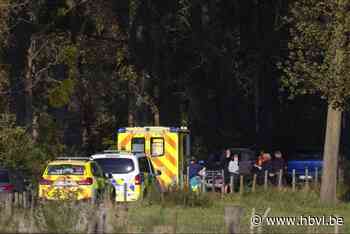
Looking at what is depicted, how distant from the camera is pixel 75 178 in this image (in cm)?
2978

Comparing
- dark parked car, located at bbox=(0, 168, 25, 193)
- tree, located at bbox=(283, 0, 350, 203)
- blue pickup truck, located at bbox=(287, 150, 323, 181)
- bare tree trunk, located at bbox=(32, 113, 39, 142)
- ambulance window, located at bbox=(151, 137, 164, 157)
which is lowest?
blue pickup truck, located at bbox=(287, 150, 323, 181)

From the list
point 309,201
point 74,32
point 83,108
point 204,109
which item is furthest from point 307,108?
point 309,201

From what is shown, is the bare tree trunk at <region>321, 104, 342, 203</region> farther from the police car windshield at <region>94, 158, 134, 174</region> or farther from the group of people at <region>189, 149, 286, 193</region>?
the police car windshield at <region>94, 158, 134, 174</region>

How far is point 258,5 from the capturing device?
54.1 metres

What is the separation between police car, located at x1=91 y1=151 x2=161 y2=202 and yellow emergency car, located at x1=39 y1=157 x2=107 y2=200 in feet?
4.03

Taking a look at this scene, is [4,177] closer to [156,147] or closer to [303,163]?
[156,147]

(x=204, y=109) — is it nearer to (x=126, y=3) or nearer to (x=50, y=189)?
(x=126, y=3)

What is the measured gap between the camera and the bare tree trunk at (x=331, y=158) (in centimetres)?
3497

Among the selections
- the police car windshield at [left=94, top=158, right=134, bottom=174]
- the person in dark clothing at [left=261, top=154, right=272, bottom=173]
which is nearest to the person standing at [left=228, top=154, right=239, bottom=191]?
the person in dark clothing at [left=261, top=154, right=272, bottom=173]

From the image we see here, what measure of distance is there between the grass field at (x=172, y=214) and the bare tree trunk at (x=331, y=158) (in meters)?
0.38

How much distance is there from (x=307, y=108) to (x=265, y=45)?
10410 mm

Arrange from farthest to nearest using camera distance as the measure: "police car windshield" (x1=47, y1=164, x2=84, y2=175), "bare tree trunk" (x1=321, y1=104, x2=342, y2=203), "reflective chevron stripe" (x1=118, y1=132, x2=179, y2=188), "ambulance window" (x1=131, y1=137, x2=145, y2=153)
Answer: "ambulance window" (x1=131, y1=137, x2=145, y2=153)
"reflective chevron stripe" (x1=118, y1=132, x2=179, y2=188)
"bare tree trunk" (x1=321, y1=104, x2=342, y2=203)
"police car windshield" (x1=47, y1=164, x2=84, y2=175)

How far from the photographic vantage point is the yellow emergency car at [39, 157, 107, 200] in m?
29.4

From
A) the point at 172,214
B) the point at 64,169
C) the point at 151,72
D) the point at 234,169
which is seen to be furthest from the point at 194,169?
the point at 151,72
